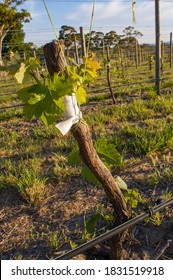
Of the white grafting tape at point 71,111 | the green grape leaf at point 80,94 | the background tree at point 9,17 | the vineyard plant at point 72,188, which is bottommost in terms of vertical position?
the vineyard plant at point 72,188

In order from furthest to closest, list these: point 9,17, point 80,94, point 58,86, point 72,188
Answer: point 9,17, point 72,188, point 80,94, point 58,86

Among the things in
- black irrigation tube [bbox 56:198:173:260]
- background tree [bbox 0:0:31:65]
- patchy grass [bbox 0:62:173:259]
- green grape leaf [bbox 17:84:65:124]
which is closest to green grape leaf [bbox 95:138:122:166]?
black irrigation tube [bbox 56:198:173:260]

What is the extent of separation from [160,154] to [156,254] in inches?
52.8

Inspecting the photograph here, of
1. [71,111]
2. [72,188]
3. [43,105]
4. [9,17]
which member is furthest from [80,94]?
[9,17]

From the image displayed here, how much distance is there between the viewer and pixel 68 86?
87 cm

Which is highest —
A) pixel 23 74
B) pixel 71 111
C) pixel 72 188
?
pixel 23 74

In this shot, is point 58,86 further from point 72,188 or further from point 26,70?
point 72,188

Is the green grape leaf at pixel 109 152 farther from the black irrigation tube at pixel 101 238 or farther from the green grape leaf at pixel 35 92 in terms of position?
the green grape leaf at pixel 35 92

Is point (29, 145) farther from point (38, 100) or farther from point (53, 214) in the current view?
point (38, 100)

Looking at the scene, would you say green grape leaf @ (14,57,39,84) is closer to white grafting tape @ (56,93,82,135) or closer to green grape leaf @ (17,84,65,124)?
green grape leaf @ (17,84,65,124)

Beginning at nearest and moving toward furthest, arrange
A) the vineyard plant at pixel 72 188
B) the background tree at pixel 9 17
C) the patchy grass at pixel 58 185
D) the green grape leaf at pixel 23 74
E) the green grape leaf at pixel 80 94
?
1. the green grape leaf at pixel 23 74
2. the green grape leaf at pixel 80 94
3. the vineyard plant at pixel 72 188
4. the patchy grass at pixel 58 185
5. the background tree at pixel 9 17

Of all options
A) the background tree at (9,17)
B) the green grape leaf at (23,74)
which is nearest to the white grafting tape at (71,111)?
the green grape leaf at (23,74)

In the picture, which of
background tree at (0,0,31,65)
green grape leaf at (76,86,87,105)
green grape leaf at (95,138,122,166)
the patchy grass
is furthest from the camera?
background tree at (0,0,31,65)
